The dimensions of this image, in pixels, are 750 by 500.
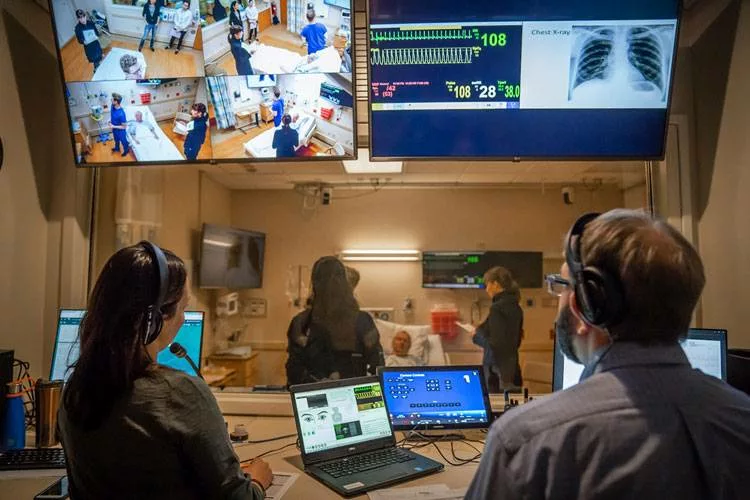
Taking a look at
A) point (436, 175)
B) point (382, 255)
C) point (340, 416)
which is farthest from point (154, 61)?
point (382, 255)

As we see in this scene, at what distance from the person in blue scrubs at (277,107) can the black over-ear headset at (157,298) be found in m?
1.01

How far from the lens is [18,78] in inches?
81.5

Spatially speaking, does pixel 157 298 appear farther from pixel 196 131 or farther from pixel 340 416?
pixel 196 131

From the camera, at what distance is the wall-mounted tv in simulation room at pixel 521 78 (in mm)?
1894

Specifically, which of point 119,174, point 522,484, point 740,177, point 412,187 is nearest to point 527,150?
point 740,177

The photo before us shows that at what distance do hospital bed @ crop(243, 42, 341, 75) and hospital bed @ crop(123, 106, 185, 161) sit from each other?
486 millimetres

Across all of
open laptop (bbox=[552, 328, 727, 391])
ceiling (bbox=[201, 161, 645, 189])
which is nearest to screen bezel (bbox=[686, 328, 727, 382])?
open laptop (bbox=[552, 328, 727, 391])

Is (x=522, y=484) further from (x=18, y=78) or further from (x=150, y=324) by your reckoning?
(x=18, y=78)

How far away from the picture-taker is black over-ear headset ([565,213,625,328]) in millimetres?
758

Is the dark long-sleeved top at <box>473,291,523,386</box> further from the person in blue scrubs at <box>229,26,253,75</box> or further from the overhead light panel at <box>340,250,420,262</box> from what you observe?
the person in blue scrubs at <box>229,26,253,75</box>

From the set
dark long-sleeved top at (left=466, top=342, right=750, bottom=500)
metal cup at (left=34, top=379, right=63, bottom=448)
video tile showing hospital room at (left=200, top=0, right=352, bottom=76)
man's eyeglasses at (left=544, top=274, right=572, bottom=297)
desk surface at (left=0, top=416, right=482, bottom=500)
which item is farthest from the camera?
video tile showing hospital room at (left=200, top=0, right=352, bottom=76)

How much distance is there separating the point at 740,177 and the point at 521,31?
3.36ft

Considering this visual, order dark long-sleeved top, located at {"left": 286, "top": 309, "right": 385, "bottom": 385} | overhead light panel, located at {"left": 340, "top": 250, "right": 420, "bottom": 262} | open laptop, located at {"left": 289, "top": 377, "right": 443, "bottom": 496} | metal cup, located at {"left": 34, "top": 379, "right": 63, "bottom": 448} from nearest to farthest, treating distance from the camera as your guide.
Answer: open laptop, located at {"left": 289, "top": 377, "right": 443, "bottom": 496} → metal cup, located at {"left": 34, "top": 379, "right": 63, "bottom": 448} → dark long-sleeved top, located at {"left": 286, "top": 309, "right": 385, "bottom": 385} → overhead light panel, located at {"left": 340, "top": 250, "right": 420, "bottom": 262}

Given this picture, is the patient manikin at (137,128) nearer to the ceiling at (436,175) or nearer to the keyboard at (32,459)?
the keyboard at (32,459)
